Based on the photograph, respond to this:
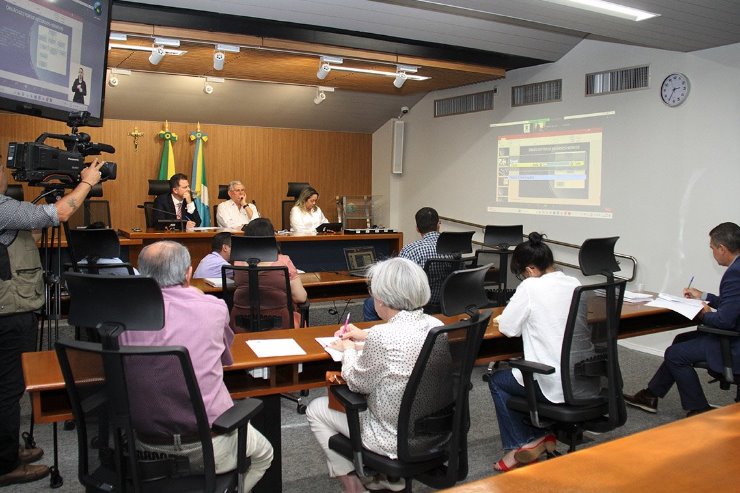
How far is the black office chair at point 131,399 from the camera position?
1.86 meters

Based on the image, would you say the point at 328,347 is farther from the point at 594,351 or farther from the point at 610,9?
the point at 610,9

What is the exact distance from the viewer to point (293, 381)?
276 centimetres

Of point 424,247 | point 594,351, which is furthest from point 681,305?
point 424,247

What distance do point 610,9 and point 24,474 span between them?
15.8 feet

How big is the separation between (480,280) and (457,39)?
491 centimetres

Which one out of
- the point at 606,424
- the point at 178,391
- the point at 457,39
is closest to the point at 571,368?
the point at 606,424

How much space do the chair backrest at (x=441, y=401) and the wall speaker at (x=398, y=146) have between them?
7773 mm

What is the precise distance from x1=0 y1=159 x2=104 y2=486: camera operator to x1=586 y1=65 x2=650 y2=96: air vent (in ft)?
17.7

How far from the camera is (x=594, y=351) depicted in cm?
298

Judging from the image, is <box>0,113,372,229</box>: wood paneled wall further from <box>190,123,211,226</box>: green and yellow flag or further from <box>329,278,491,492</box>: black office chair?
<box>329,278,491,492</box>: black office chair

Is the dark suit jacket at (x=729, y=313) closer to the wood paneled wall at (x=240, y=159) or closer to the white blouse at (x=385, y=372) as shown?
the white blouse at (x=385, y=372)

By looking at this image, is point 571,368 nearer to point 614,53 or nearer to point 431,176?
point 614,53

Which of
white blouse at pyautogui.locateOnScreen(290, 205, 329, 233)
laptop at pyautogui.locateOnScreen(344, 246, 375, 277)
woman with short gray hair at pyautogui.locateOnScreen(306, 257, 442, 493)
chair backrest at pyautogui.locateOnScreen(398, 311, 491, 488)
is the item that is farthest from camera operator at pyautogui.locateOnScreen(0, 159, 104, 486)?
white blouse at pyautogui.locateOnScreen(290, 205, 329, 233)

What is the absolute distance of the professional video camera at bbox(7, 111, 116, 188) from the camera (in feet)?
9.21
